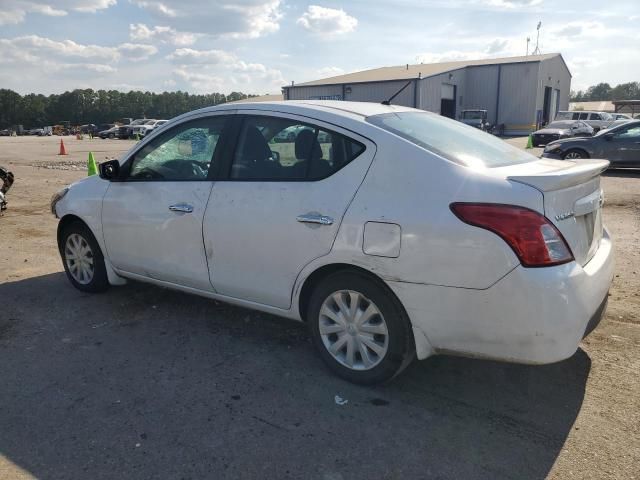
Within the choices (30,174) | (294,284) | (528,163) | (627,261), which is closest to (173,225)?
(294,284)

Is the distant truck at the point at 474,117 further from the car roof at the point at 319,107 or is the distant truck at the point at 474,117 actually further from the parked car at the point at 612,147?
the car roof at the point at 319,107

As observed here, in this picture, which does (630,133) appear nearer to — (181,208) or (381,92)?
(181,208)

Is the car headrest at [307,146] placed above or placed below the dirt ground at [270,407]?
above

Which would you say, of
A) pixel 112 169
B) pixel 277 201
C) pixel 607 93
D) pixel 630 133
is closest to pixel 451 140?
pixel 277 201

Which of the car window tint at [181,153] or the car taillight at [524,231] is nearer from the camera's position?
the car taillight at [524,231]

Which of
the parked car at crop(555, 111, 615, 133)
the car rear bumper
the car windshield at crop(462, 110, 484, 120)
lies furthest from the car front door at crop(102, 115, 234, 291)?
the car windshield at crop(462, 110, 484, 120)

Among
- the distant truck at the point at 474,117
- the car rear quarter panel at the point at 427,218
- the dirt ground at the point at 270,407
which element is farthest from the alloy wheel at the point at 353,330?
the distant truck at the point at 474,117

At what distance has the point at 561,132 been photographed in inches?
1100

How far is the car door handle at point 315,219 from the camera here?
10.4 feet

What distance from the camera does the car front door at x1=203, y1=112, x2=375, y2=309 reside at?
3195 mm

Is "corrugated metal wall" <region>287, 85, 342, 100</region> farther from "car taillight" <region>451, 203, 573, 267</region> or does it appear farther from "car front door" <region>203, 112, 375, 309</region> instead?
Answer: "car taillight" <region>451, 203, 573, 267</region>

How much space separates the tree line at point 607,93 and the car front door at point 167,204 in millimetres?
130688

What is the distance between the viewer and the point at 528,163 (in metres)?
3.39

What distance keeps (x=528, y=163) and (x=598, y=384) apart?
1.45 metres
